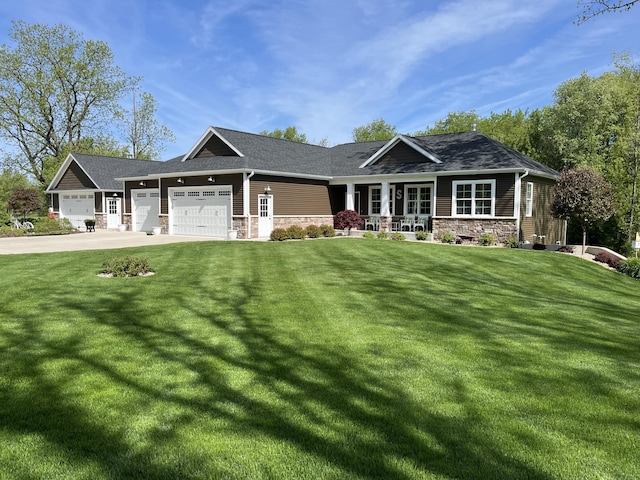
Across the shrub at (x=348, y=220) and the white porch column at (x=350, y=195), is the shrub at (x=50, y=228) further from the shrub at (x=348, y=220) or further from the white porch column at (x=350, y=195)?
the white porch column at (x=350, y=195)

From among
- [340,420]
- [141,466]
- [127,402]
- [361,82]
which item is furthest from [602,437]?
[361,82]

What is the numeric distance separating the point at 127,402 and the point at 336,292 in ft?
16.3

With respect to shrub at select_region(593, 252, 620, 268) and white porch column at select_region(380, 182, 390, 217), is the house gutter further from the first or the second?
shrub at select_region(593, 252, 620, 268)

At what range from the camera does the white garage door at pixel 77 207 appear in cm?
3162

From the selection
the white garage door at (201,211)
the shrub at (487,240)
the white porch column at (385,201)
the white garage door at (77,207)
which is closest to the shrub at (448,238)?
the shrub at (487,240)

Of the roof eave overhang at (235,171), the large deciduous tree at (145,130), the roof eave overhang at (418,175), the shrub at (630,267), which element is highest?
the large deciduous tree at (145,130)

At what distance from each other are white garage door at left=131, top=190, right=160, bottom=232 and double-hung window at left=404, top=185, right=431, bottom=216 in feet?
49.9

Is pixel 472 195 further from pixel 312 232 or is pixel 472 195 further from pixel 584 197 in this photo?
pixel 312 232

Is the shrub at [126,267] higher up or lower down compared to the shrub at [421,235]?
lower down

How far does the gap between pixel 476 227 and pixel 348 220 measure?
647 cm

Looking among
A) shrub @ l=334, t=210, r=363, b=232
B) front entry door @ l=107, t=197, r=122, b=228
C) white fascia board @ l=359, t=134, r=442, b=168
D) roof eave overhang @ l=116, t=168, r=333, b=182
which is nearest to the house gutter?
roof eave overhang @ l=116, t=168, r=333, b=182

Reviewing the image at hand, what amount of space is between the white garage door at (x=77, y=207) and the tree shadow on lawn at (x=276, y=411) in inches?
1152

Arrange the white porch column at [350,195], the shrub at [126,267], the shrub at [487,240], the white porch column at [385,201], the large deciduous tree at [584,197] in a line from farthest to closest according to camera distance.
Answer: the white porch column at [350,195]
the white porch column at [385,201]
the shrub at [487,240]
the large deciduous tree at [584,197]
the shrub at [126,267]

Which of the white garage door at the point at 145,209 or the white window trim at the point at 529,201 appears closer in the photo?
the white window trim at the point at 529,201
